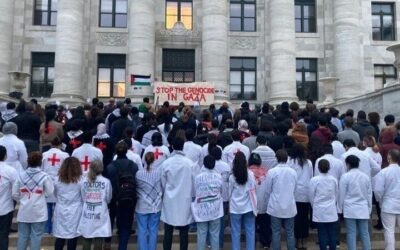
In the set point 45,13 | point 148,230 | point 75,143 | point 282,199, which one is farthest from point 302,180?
point 45,13

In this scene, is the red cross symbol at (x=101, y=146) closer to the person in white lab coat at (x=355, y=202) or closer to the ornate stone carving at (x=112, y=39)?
the person in white lab coat at (x=355, y=202)

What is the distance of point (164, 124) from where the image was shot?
13.5 m

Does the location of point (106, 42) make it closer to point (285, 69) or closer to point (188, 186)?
point (285, 69)

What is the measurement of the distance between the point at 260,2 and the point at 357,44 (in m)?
7.76

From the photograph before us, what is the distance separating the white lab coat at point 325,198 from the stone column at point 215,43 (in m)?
21.2

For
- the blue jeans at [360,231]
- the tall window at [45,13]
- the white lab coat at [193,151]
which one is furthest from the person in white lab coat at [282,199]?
the tall window at [45,13]

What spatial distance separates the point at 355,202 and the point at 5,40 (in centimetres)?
2811

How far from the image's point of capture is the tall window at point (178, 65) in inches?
1315

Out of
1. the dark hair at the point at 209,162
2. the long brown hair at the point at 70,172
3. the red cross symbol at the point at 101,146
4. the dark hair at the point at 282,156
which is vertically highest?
the red cross symbol at the point at 101,146

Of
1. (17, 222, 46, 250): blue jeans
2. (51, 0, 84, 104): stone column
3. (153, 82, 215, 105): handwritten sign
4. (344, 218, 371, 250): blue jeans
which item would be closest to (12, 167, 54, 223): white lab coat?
(17, 222, 46, 250): blue jeans

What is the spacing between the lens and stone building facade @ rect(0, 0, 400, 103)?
101ft

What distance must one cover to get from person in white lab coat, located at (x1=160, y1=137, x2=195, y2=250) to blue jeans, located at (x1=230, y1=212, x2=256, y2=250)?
875mm

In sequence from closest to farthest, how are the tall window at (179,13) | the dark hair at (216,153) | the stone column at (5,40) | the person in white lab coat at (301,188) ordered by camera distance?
the dark hair at (216,153)
the person in white lab coat at (301,188)
the stone column at (5,40)
the tall window at (179,13)

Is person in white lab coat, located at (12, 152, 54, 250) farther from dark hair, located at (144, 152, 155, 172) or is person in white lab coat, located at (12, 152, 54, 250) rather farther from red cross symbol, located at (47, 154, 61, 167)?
dark hair, located at (144, 152, 155, 172)
